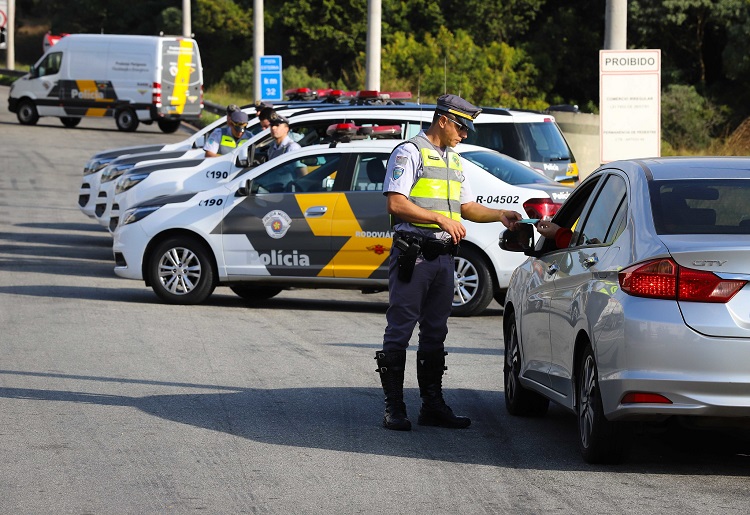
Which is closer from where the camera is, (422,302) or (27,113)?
(422,302)

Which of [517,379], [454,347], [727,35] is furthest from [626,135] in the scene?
[727,35]

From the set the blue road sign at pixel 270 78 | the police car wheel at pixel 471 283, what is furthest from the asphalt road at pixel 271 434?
the blue road sign at pixel 270 78

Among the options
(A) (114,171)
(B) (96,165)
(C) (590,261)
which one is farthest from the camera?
(B) (96,165)

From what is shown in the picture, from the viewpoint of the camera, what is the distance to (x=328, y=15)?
6669 cm

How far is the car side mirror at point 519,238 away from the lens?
7891mm

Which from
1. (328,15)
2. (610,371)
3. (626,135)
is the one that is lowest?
(610,371)

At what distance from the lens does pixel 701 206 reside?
683 cm

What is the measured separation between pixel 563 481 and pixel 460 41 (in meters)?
54.3

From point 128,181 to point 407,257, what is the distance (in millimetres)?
10677

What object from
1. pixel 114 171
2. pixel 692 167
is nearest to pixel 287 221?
pixel 114 171

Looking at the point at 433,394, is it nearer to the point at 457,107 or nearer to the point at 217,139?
the point at 457,107

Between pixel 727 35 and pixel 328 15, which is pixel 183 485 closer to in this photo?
pixel 727 35

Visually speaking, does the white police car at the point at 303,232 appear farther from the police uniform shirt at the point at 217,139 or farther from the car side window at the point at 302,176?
the police uniform shirt at the point at 217,139

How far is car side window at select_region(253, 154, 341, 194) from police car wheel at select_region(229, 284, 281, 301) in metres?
1.21
